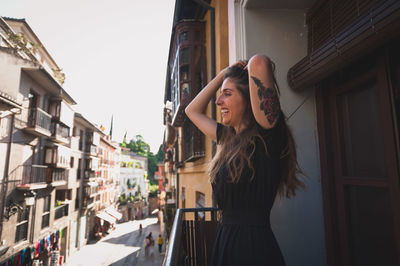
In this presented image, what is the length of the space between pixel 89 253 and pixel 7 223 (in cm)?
1181

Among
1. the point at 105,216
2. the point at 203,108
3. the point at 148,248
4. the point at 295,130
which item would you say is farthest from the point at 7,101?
the point at 105,216

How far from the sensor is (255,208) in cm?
121

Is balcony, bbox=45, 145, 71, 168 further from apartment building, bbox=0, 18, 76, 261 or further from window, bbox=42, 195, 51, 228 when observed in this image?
window, bbox=42, 195, 51, 228

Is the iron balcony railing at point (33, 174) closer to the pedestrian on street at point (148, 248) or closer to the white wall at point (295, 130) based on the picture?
the pedestrian on street at point (148, 248)

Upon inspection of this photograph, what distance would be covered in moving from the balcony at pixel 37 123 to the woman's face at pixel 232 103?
14675mm

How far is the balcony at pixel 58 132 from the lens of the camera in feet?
51.4

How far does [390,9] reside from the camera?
1.25 metres

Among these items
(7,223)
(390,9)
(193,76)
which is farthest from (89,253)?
(390,9)

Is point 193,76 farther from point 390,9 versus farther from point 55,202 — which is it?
point 55,202

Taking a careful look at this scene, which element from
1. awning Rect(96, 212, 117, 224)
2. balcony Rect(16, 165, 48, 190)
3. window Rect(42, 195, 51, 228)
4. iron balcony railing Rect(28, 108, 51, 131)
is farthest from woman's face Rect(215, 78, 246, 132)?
awning Rect(96, 212, 117, 224)

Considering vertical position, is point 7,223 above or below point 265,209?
below

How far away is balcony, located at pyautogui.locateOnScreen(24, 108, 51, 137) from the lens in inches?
501

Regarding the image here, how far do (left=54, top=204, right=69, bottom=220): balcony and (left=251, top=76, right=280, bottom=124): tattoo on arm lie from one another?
2053 cm

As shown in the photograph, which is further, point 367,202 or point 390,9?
point 367,202
